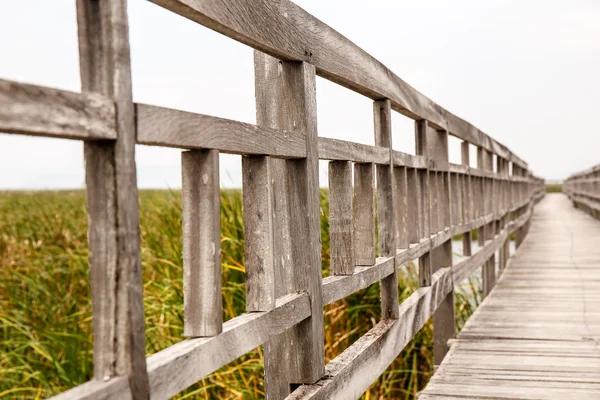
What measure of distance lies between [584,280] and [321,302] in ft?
19.4

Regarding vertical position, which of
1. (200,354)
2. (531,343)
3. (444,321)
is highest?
(200,354)

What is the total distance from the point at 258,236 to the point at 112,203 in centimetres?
71

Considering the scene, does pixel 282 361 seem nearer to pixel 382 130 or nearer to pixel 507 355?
pixel 382 130

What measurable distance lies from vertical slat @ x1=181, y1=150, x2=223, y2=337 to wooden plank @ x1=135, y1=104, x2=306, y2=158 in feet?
0.19

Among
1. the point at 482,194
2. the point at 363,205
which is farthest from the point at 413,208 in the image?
the point at 482,194

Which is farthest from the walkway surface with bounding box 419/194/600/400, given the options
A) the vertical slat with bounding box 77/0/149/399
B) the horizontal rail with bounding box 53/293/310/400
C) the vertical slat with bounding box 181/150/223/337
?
the vertical slat with bounding box 77/0/149/399

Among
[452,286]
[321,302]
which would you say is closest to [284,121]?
[321,302]

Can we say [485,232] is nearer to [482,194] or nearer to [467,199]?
[482,194]

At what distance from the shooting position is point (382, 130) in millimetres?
3232

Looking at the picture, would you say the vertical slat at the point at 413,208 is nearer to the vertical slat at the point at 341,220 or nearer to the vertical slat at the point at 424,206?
the vertical slat at the point at 424,206

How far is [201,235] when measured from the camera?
160 centimetres

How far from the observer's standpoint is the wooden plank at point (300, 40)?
1.64 m

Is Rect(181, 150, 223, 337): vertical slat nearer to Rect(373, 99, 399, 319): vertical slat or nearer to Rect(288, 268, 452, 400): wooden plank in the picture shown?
Rect(288, 268, 452, 400): wooden plank

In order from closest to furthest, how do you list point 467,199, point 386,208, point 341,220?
1. point 341,220
2. point 386,208
3. point 467,199
